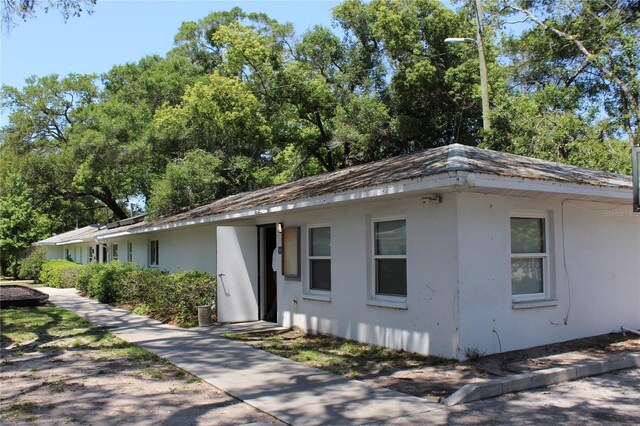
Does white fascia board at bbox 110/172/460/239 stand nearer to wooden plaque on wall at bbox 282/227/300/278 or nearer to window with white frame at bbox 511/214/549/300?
wooden plaque on wall at bbox 282/227/300/278

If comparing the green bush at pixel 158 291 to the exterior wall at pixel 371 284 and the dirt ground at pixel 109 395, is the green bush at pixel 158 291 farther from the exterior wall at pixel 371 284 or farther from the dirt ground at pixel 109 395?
the dirt ground at pixel 109 395

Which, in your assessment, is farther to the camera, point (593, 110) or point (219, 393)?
point (593, 110)

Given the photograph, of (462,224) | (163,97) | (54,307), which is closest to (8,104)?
(163,97)

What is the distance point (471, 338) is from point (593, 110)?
15.9 m

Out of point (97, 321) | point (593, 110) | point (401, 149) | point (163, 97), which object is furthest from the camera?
point (163, 97)

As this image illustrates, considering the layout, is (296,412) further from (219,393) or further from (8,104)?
(8,104)

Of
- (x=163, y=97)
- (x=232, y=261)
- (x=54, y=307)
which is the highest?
(x=163, y=97)

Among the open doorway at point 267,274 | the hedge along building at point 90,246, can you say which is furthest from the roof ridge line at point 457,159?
the hedge along building at point 90,246

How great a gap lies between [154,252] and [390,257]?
48.9ft

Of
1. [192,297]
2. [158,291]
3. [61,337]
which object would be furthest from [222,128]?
[61,337]

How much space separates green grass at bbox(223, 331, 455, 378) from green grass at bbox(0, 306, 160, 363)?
204 cm

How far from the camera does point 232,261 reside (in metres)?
12.4

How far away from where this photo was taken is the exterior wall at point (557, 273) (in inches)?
308

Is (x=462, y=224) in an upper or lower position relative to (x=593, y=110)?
lower
